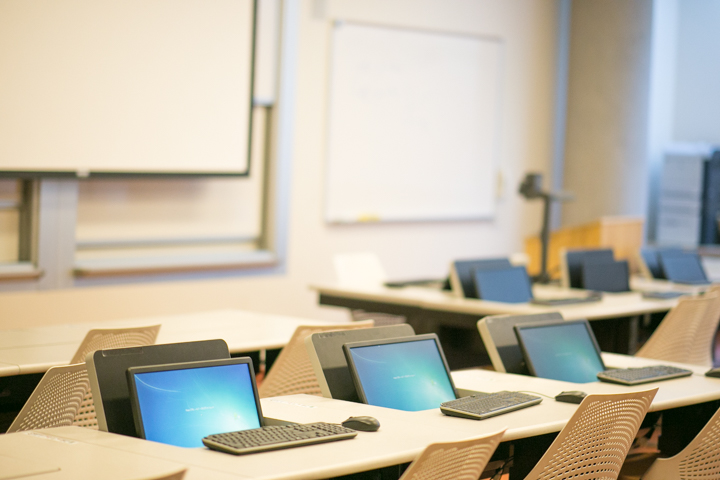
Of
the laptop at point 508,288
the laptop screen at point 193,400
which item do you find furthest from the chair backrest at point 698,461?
the laptop at point 508,288

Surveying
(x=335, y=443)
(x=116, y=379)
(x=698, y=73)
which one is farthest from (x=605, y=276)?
(x=698, y=73)

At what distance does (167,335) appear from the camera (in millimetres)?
3891

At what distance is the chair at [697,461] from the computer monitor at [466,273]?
2.32 m

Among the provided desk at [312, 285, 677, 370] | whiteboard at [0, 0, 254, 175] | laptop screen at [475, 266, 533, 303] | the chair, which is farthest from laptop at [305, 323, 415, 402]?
whiteboard at [0, 0, 254, 175]

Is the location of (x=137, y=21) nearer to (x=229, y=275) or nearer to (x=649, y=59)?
(x=229, y=275)

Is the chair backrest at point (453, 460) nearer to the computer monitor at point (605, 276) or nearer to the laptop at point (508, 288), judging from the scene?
the laptop at point (508, 288)

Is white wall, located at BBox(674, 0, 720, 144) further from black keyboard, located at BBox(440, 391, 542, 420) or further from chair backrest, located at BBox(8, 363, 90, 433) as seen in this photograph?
chair backrest, located at BBox(8, 363, 90, 433)

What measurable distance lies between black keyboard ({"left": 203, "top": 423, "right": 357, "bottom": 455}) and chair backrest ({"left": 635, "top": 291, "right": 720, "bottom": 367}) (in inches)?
111

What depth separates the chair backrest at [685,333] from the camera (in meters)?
4.61

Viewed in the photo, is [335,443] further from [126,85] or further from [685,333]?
[126,85]

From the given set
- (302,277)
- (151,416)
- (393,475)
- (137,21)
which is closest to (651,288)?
(302,277)

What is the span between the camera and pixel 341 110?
749 cm

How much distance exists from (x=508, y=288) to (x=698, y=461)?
2375 millimetres

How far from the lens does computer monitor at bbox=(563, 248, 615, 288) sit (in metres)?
5.95
